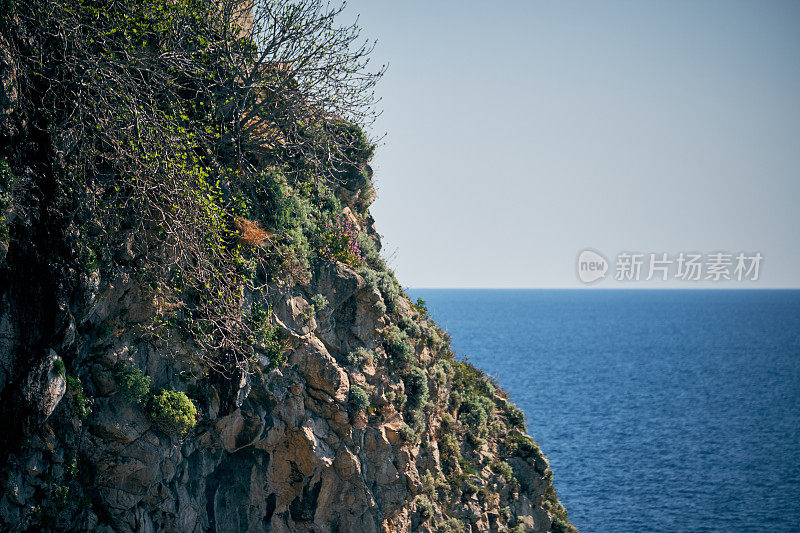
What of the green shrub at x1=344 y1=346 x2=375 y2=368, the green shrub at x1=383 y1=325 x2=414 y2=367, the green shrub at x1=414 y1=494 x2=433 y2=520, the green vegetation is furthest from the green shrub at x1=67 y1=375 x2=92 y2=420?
the green shrub at x1=414 y1=494 x2=433 y2=520

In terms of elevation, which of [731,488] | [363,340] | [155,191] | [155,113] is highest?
[155,113]

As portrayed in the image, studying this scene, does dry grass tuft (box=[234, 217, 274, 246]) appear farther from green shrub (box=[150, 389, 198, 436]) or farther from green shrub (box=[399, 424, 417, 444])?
green shrub (box=[399, 424, 417, 444])

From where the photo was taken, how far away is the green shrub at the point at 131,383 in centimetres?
1445

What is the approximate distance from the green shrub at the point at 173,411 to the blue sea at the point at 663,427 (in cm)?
3197

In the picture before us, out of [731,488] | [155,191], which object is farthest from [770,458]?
[155,191]

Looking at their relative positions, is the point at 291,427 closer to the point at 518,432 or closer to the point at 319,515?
the point at 319,515

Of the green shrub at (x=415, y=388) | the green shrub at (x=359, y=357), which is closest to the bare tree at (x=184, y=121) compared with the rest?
the green shrub at (x=359, y=357)

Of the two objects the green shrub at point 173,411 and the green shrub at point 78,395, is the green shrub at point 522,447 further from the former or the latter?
the green shrub at point 78,395

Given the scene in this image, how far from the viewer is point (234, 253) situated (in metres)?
17.0

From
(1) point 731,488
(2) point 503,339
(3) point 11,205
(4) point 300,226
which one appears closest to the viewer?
(3) point 11,205

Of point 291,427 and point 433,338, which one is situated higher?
point 433,338

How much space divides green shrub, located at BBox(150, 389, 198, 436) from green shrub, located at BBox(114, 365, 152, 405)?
1.39ft

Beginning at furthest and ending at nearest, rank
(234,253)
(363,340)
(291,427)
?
1. (363,340)
2. (291,427)
3. (234,253)

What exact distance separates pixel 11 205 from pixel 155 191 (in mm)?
3186
